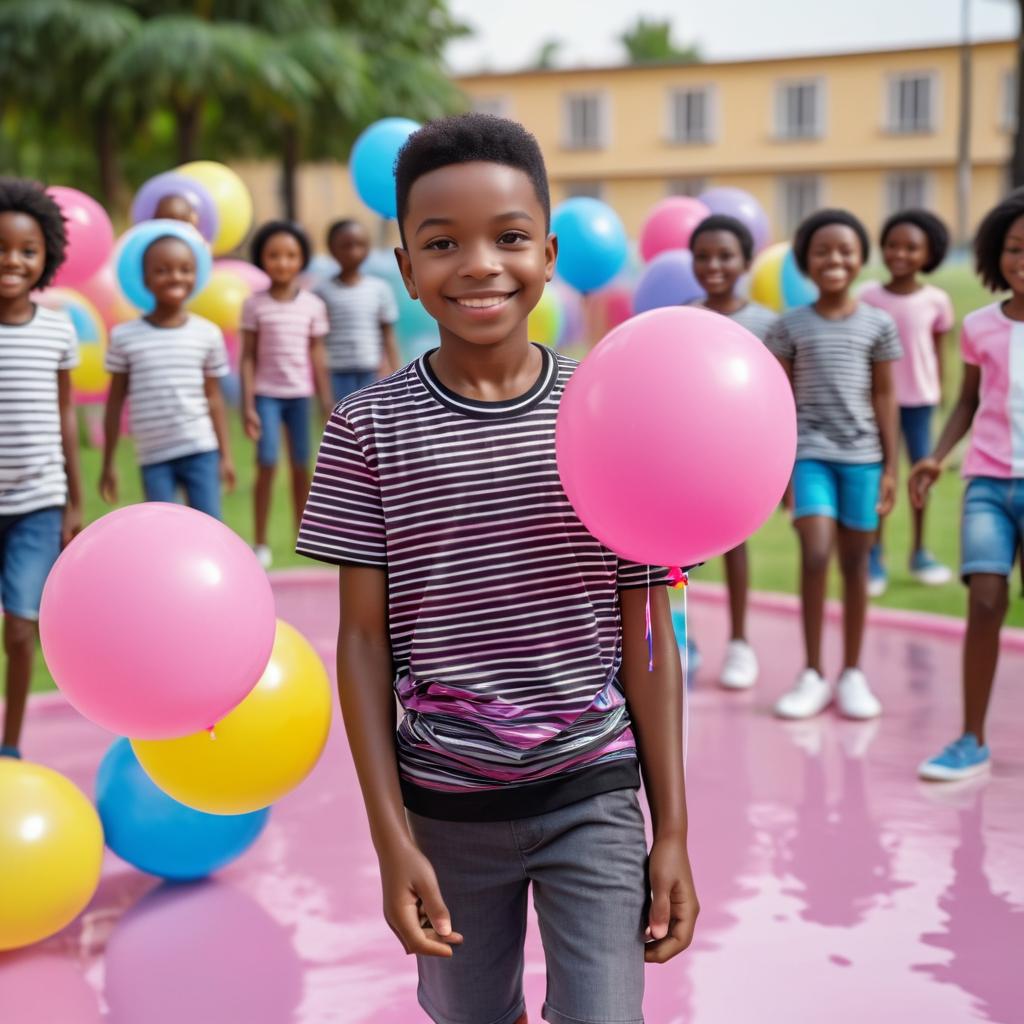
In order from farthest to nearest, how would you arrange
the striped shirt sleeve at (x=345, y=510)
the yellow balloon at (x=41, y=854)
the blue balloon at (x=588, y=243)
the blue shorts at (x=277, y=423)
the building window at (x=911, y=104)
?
the building window at (x=911, y=104)
the blue shorts at (x=277, y=423)
the blue balloon at (x=588, y=243)
the yellow balloon at (x=41, y=854)
the striped shirt sleeve at (x=345, y=510)

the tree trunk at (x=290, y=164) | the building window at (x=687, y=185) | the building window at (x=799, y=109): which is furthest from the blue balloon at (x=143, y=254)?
the building window at (x=799, y=109)

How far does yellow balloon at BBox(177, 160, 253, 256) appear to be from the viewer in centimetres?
797

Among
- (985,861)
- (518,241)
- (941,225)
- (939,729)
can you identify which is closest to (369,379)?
(941,225)

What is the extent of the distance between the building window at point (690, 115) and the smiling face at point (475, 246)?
35005mm

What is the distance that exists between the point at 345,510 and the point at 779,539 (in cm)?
742

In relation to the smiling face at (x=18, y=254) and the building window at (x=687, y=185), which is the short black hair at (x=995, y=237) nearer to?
the smiling face at (x=18, y=254)

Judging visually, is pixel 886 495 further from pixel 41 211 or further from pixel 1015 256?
pixel 41 211

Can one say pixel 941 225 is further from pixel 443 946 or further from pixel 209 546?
pixel 443 946

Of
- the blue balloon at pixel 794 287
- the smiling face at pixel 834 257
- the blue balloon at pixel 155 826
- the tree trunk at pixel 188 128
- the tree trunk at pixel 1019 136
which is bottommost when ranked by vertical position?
the blue balloon at pixel 155 826

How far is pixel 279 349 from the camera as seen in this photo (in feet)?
24.9

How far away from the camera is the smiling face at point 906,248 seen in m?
6.44

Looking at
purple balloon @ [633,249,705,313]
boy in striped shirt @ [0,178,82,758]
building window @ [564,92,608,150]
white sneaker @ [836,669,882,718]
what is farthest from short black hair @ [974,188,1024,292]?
building window @ [564,92,608,150]

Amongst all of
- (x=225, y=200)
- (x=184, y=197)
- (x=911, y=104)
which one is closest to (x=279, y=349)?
(x=184, y=197)

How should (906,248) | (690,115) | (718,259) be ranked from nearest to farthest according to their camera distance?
1. (718,259)
2. (906,248)
3. (690,115)
